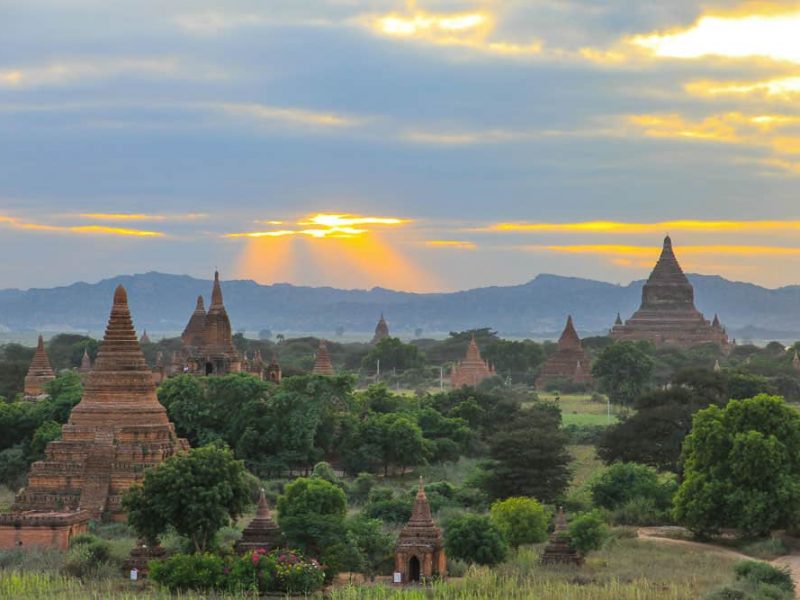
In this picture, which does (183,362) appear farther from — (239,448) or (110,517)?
(110,517)

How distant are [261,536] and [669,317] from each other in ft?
415

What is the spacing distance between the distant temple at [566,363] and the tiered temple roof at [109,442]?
81.7 m

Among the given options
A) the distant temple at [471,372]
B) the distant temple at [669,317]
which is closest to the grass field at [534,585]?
the distant temple at [471,372]

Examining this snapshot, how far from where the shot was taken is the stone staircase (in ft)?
167

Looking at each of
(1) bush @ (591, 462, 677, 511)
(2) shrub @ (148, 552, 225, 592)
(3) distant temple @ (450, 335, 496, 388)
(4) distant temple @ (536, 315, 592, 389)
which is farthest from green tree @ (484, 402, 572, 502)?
(4) distant temple @ (536, 315, 592, 389)

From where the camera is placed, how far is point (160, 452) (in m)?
51.9

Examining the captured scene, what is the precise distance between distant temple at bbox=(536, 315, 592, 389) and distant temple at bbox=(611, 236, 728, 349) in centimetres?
2792

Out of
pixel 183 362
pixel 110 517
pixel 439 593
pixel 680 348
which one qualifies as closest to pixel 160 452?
pixel 110 517

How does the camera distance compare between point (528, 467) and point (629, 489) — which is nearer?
point (629, 489)

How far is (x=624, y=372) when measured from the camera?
11206 cm

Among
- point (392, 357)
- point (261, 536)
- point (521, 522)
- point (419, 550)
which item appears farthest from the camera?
point (392, 357)

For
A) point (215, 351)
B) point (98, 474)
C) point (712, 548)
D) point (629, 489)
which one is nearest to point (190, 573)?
point (98, 474)

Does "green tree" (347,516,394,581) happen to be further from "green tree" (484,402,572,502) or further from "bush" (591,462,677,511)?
"bush" (591,462,677,511)

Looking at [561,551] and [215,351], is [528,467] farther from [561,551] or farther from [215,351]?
[215,351]
